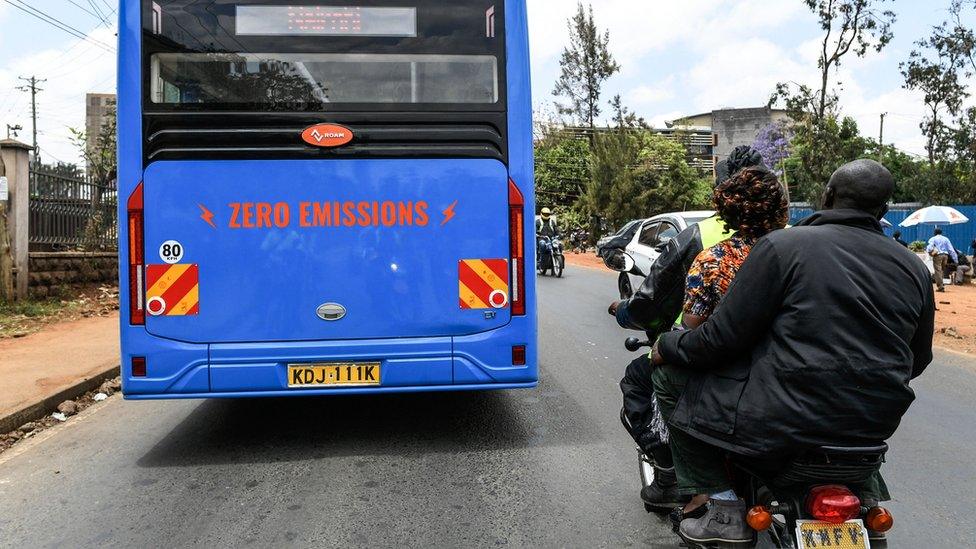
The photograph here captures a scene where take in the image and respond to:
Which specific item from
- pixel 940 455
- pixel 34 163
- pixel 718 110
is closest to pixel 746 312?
pixel 940 455

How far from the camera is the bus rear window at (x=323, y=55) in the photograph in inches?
193

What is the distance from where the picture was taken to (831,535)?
2369 millimetres

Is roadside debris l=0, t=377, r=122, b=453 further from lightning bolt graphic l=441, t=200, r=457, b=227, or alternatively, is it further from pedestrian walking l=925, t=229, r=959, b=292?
pedestrian walking l=925, t=229, r=959, b=292

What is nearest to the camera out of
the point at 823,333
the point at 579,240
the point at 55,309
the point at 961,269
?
the point at 823,333

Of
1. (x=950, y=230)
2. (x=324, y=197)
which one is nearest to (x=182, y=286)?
(x=324, y=197)

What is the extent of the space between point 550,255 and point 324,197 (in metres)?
16.2

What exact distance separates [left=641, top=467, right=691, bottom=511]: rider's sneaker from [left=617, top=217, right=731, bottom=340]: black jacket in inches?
26.0

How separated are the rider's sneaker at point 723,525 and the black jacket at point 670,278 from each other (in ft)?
2.91

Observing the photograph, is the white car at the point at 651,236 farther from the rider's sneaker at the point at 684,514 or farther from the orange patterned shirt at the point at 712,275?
the orange patterned shirt at the point at 712,275

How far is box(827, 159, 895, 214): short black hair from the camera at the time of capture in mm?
2461

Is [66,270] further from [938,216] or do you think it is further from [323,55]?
[938,216]

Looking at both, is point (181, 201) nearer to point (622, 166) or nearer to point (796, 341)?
point (796, 341)

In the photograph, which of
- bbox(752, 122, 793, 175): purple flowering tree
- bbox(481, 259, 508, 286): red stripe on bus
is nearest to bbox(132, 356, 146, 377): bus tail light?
bbox(481, 259, 508, 286): red stripe on bus

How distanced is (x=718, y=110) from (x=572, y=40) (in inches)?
847
